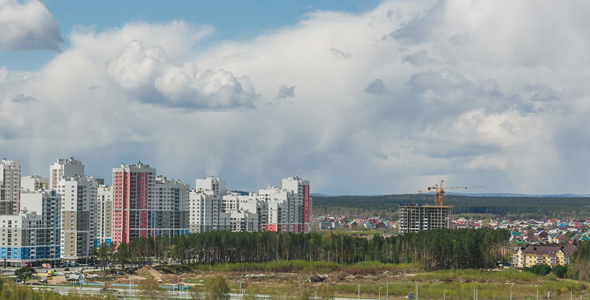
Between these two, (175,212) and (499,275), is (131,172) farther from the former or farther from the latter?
(499,275)

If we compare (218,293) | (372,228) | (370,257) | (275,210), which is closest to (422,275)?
(370,257)

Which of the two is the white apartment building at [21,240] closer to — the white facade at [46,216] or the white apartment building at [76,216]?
the white facade at [46,216]

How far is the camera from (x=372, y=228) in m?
195

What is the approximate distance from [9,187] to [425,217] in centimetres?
7462

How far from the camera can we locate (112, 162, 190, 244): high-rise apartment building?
111 m

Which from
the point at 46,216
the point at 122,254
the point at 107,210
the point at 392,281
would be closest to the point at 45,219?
the point at 46,216

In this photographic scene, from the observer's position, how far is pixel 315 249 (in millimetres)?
101188

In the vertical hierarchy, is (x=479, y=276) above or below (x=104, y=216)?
below

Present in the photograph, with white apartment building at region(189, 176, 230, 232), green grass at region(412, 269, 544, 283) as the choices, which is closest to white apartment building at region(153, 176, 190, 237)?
white apartment building at region(189, 176, 230, 232)

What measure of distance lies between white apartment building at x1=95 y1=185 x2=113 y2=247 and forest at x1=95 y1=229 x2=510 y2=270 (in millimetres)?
10749

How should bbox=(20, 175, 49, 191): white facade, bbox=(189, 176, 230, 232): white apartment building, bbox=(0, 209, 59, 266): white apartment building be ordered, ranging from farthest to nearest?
bbox=(189, 176, 230, 232): white apartment building < bbox=(20, 175, 49, 191): white facade < bbox=(0, 209, 59, 266): white apartment building

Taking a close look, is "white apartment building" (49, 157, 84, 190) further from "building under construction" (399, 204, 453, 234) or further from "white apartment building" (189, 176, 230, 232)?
"building under construction" (399, 204, 453, 234)

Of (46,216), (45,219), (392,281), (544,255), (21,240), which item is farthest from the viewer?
(544,255)

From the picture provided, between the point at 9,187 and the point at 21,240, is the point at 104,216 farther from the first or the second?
the point at 21,240
